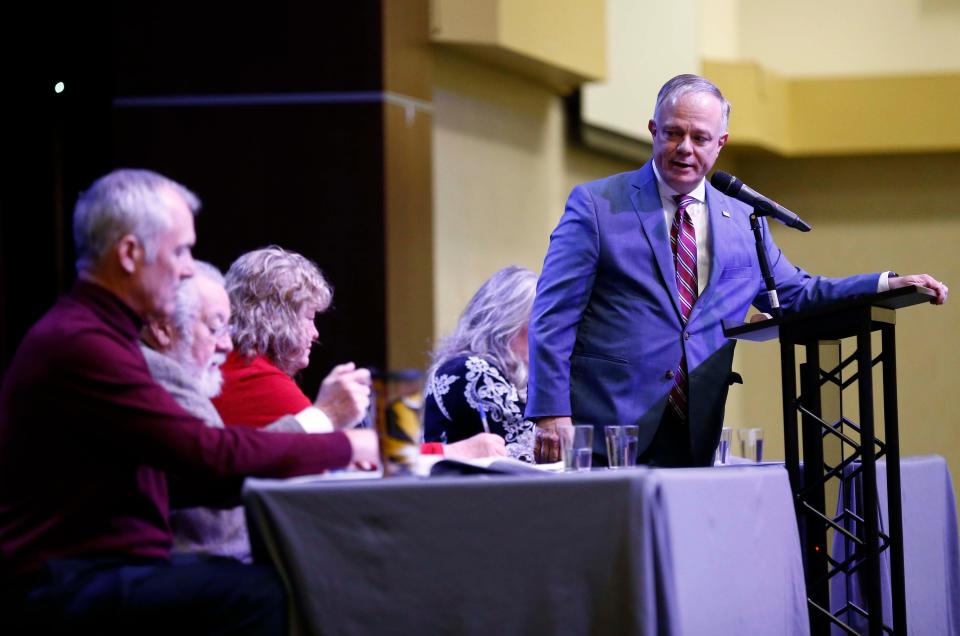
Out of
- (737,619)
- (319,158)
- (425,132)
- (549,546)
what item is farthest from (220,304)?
(425,132)

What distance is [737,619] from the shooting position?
2506 mm

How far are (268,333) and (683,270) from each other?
1.07 meters

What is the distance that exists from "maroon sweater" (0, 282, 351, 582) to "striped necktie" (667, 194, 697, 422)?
1.47 meters

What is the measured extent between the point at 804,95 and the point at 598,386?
20.5ft

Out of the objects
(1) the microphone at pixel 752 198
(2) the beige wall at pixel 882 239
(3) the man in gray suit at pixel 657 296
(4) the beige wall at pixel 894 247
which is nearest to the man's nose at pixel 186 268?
(3) the man in gray suit at pixel 657 296

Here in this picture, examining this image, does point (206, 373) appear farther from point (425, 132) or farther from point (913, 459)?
point (425, 132)

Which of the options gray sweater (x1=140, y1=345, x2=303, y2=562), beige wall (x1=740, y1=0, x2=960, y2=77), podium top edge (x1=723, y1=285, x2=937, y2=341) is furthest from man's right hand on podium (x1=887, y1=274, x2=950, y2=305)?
beige wall (x1=740, y1=0, x2=960, y2=77)

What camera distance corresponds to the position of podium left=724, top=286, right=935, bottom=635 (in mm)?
2877

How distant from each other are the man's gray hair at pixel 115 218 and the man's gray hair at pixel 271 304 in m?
0.77

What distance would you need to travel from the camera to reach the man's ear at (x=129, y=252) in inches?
85.6

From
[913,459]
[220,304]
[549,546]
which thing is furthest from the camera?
[913,459]

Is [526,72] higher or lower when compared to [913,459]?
higher

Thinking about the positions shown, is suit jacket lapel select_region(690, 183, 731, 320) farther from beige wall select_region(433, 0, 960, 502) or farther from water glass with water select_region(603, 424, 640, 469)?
beige wall select_region(433, 0, 960, 502)

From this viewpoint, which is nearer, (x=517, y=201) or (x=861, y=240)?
(x=517, y=201)
